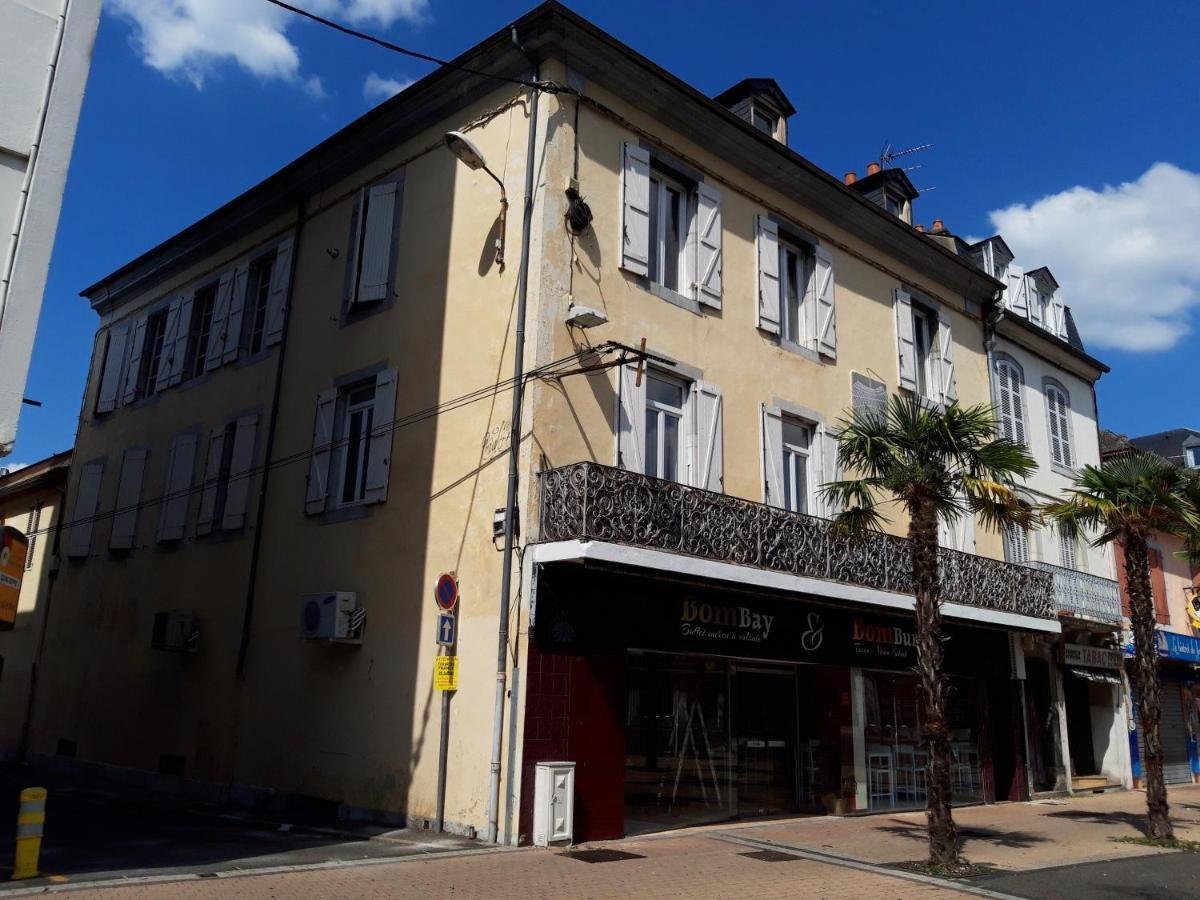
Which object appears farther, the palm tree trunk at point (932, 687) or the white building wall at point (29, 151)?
the palm tree trunk at point (932, 687)

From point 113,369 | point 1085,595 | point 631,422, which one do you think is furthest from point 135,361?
point 1085,595

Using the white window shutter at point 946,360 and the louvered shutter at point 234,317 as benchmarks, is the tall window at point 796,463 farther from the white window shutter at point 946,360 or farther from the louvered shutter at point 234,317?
A: the louvered shutter at point 234,317

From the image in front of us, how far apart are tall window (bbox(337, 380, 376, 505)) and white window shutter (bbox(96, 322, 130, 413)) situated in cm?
803

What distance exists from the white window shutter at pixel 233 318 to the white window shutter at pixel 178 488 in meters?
1.47

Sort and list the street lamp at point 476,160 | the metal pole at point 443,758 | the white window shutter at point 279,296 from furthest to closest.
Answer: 1. the white window shutter at point 279,296
2. the street lamp at point 476,160
3. the metal pole at point 443,758

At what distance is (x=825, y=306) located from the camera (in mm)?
16172

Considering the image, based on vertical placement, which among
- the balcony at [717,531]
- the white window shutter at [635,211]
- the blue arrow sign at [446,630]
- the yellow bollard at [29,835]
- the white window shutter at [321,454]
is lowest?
the yellow bollard at [29,835]

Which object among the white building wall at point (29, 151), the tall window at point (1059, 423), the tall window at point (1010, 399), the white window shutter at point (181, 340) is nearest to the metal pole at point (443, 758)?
the white building wall at point (29, 151)

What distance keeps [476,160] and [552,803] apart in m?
7.50

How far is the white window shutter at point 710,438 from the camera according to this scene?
43.3 feet

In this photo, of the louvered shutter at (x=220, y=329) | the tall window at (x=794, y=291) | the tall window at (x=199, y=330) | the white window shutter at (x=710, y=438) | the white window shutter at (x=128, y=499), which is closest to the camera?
the white window shutter at (x=710, y=438)

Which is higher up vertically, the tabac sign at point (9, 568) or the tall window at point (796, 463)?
the tall window at point (796, 463)

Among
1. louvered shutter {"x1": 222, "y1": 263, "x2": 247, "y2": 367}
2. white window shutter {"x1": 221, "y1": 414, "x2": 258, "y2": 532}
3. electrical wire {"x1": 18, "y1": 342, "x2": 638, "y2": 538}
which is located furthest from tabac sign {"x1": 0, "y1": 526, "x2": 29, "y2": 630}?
louvered shutter {"x1": 222, "y1": 263, "x2": 247, "y2": 367}

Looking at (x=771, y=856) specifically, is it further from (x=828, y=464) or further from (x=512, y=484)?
(x=828, y=464)
